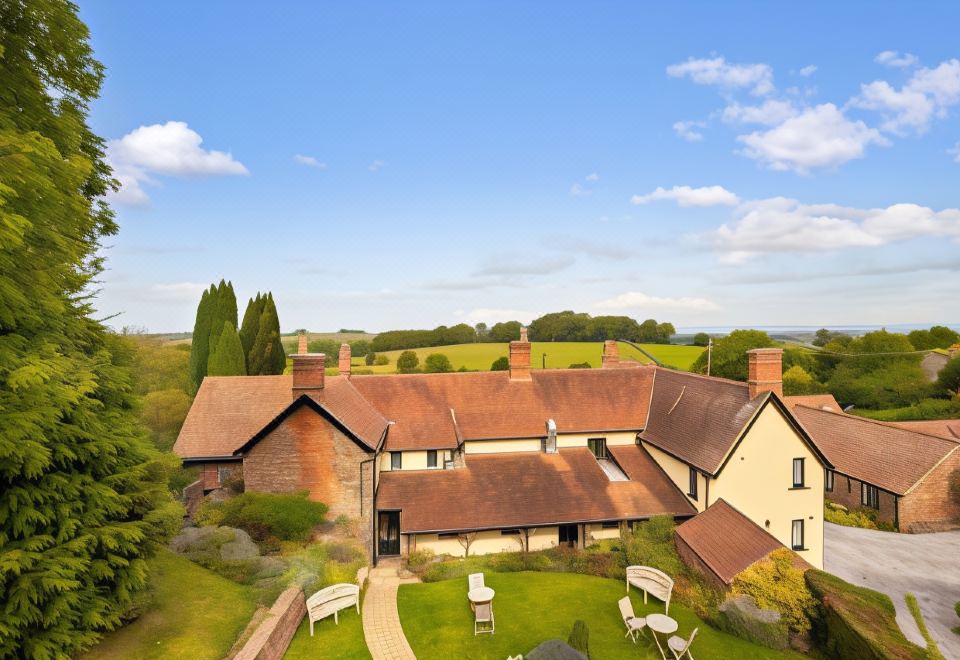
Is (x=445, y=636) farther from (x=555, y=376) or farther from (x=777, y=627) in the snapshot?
(x=555, y=376)

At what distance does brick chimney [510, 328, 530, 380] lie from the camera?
3006 centimetres

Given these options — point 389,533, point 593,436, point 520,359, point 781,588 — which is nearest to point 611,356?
point 520,359

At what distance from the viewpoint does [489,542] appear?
74.4 ft

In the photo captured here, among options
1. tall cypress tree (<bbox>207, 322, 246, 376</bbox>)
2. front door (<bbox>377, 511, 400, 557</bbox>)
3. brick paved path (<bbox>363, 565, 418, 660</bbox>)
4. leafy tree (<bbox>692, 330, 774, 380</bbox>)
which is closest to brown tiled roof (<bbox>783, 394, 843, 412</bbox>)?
leafy tree (<bbox>692, 330, 774, 380</bbox>)

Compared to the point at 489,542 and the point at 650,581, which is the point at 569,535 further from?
the point at 650,581

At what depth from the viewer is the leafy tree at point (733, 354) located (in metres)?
66.6

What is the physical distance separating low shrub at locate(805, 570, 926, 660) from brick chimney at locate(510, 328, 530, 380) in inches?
677

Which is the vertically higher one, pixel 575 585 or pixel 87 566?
pixel 87 566

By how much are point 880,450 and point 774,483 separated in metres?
14.6

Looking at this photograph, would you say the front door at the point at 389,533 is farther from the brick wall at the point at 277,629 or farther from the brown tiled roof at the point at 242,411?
the brick wall at the point at 277,629

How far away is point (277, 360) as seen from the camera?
159 ft

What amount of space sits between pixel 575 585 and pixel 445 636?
597cm

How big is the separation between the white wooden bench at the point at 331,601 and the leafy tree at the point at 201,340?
120ft

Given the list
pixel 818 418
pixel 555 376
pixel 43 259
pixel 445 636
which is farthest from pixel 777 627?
pixel 818 418
